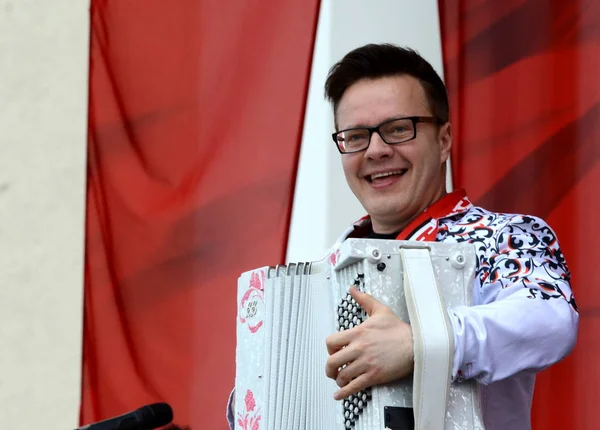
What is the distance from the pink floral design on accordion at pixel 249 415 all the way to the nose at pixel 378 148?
1.64 ft

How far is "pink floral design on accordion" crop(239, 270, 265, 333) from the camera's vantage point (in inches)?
72.6

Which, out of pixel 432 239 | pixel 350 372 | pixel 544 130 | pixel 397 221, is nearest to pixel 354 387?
pixel 350 372

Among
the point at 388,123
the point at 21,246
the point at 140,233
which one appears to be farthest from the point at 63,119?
the point at 388,123

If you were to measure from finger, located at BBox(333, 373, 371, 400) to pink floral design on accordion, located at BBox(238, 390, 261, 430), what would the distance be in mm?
347

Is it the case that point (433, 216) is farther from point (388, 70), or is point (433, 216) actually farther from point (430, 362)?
point (430, 362)

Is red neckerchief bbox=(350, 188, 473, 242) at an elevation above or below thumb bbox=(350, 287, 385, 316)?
above

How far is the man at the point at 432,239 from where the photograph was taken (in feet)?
4.84

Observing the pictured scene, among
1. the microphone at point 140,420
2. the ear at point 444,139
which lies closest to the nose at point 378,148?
the ear at point 444,139

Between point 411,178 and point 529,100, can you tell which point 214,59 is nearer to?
point 529,100

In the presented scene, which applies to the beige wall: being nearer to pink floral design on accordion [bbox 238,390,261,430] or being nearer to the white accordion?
pink floral design on accordion [bbox 238,390,261,430]

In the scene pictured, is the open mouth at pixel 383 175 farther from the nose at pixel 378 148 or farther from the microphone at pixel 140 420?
the microphone at pixel 140 420

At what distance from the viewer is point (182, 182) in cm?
296

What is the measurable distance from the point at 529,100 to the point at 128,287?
51.8 inches

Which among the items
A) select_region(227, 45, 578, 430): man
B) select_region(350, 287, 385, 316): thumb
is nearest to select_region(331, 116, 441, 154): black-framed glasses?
select_region(227, 45, 578, 430): man
